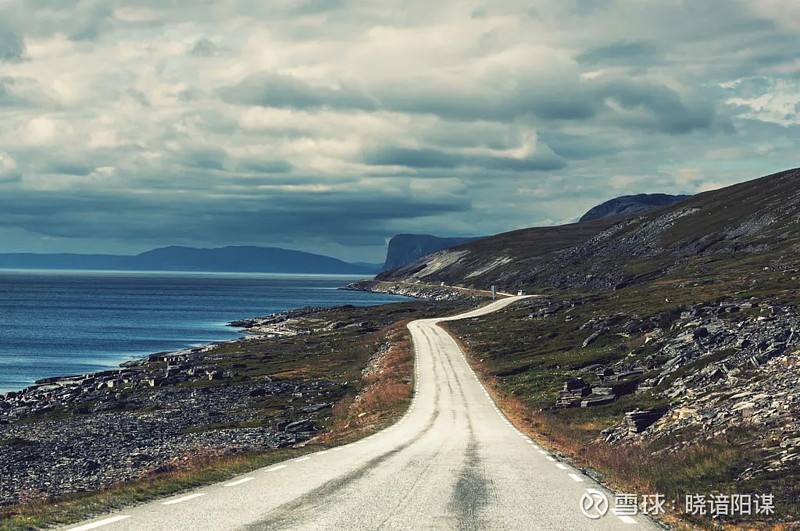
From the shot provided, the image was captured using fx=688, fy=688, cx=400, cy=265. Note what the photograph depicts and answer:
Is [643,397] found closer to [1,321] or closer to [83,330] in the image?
[83,330]

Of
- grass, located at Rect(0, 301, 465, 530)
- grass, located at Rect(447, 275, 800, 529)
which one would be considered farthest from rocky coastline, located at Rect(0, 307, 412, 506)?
grass, located at Rect(447, 275, 800, 529)

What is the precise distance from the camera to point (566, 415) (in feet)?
135

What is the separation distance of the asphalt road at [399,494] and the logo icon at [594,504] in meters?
0.11

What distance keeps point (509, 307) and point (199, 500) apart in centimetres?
12698

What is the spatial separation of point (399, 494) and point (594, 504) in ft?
13.9

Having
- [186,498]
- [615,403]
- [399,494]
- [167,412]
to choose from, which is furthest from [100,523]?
[167,412]

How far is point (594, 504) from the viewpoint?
48.8 feet

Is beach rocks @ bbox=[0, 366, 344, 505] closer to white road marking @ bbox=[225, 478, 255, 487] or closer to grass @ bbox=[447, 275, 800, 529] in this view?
white road marking @ bbox=[225, 478, 255, 487]

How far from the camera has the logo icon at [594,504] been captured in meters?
13.8

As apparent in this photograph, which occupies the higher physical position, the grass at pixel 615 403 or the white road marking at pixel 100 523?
the white road marking at pixel 100 523

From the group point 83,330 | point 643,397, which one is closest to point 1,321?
point 83,330

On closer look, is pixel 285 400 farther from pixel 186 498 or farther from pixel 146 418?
pixel 186 498

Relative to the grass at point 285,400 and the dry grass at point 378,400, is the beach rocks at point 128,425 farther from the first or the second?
the dry grass at point 378,400

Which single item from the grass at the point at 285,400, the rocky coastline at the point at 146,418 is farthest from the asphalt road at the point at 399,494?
the rocky coastline at the point at 146,418
